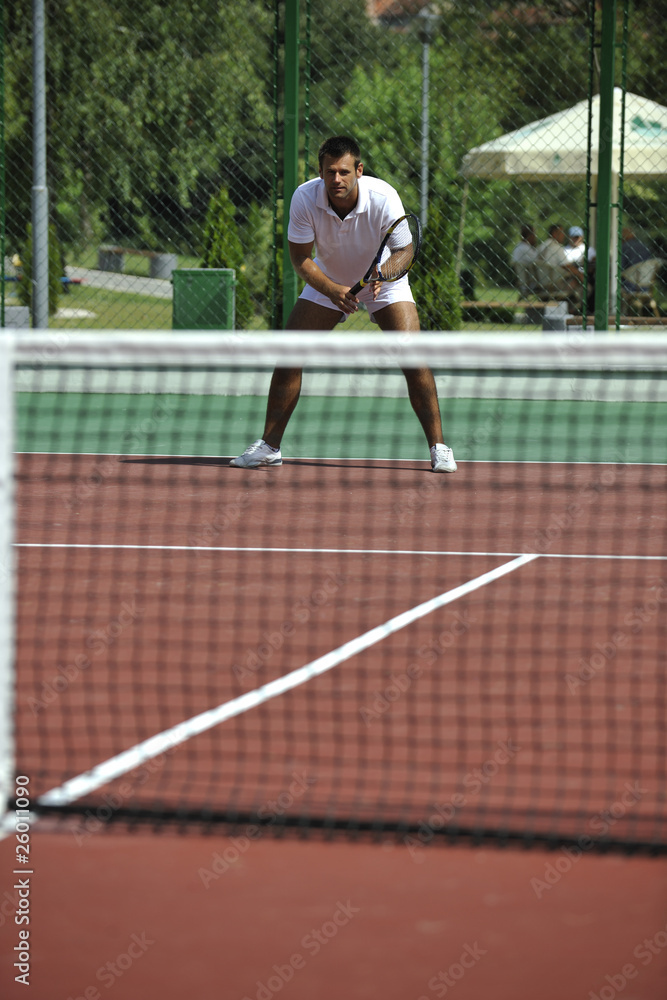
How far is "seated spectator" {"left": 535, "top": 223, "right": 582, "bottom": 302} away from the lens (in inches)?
507

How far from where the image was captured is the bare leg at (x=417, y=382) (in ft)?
24.3

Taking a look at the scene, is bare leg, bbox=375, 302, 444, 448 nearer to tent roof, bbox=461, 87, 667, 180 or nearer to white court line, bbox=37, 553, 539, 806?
white court line, bbox=37, 553, 539, 806

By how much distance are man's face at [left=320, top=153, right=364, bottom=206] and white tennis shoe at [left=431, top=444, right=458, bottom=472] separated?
55.4 inches

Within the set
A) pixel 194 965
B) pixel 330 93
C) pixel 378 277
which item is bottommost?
pixel 194 965

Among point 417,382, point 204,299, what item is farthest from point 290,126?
point 417,382

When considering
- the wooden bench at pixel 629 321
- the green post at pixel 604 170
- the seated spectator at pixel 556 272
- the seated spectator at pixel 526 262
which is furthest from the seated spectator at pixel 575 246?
the green post at pixel 604 170

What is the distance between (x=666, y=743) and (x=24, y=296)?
1430 centimetres

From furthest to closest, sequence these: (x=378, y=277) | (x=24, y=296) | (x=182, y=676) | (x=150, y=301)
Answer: (x=24, y=296), (x=150, y=301), (x=378, y=277), (x=182, y=676)

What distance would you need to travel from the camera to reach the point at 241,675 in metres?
4.03

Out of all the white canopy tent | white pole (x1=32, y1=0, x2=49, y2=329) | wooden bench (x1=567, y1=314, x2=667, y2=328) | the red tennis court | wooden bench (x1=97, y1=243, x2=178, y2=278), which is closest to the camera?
the red tennis court

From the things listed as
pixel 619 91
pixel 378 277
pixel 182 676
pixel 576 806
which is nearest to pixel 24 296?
pixel 619 91

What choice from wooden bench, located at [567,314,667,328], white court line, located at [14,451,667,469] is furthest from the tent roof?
white court line, located at [14,451,667,469]

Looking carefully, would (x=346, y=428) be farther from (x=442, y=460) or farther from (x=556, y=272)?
(x=556, y=272)

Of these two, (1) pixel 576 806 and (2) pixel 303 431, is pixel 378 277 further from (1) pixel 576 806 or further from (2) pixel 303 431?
(1) pixel 576 806
